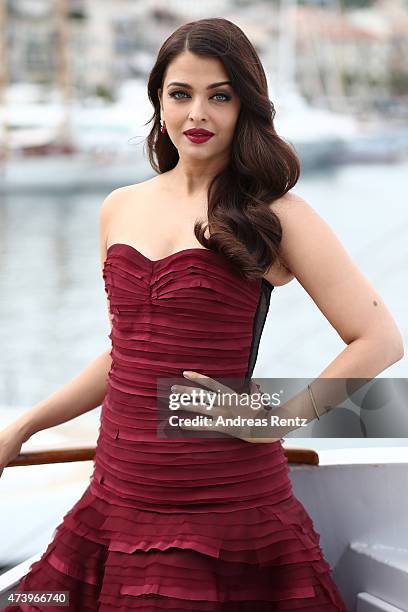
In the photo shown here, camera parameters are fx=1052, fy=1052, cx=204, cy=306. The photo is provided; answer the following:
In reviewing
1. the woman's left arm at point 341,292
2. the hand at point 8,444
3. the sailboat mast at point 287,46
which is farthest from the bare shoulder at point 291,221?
the sailboat mast at point 287,46

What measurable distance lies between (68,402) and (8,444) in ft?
0.28

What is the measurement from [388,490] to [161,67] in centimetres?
65

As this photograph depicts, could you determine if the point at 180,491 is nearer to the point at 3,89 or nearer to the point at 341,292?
the point at 341,292

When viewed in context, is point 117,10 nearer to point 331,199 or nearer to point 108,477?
point 331,199

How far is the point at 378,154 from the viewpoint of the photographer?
30266 mm

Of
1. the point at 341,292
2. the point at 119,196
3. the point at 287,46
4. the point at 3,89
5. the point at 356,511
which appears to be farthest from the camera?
the point at 287,46

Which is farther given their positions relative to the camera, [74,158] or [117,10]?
[117,10]

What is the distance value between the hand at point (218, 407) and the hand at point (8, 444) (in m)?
0.24

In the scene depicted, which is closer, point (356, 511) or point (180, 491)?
point (180, 491)

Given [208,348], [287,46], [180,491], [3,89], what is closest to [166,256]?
[208,348]

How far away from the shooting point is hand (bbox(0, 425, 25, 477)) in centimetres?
123

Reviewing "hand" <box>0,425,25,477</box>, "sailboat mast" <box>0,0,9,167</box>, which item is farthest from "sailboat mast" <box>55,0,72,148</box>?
"hand" <box>0,425,25,477</box>

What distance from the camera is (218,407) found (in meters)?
1.08

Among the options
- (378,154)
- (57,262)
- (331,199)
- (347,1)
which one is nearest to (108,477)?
(57,262)
